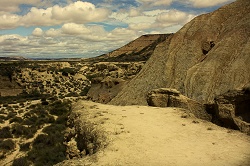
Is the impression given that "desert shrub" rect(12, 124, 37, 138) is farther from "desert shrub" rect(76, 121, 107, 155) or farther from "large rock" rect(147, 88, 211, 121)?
"large rock" rect(147, 88, 211, 121)

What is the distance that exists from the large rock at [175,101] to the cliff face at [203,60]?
2.02m

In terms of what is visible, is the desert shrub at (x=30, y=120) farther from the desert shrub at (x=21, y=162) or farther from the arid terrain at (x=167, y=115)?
the desert shrub at (x=21, y=162)

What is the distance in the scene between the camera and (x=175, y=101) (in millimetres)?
15367

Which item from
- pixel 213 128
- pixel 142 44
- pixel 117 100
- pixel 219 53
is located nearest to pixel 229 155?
pixel 213 128

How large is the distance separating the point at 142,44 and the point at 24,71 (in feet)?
349

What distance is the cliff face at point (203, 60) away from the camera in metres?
16.6

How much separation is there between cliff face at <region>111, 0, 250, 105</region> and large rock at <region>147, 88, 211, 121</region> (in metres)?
2.02

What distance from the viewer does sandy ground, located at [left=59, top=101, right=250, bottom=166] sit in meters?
8.20

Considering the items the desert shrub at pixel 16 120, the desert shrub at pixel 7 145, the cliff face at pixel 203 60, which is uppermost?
the cliff face at pixel 203 60

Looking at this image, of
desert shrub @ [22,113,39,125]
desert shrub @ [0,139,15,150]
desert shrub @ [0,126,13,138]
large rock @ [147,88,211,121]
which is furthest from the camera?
desert shrub @ [22,113,39,125]

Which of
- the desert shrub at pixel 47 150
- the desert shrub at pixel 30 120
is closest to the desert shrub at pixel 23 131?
the desert shrub at pixel 47 150

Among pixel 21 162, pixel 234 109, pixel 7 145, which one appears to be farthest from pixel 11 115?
pixel 234 109

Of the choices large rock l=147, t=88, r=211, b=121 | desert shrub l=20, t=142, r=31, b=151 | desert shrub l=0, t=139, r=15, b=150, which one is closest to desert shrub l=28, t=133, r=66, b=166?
desert shrub l=20, t=142, r=31, b=151

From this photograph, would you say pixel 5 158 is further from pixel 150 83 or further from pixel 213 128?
pixel 213 128
